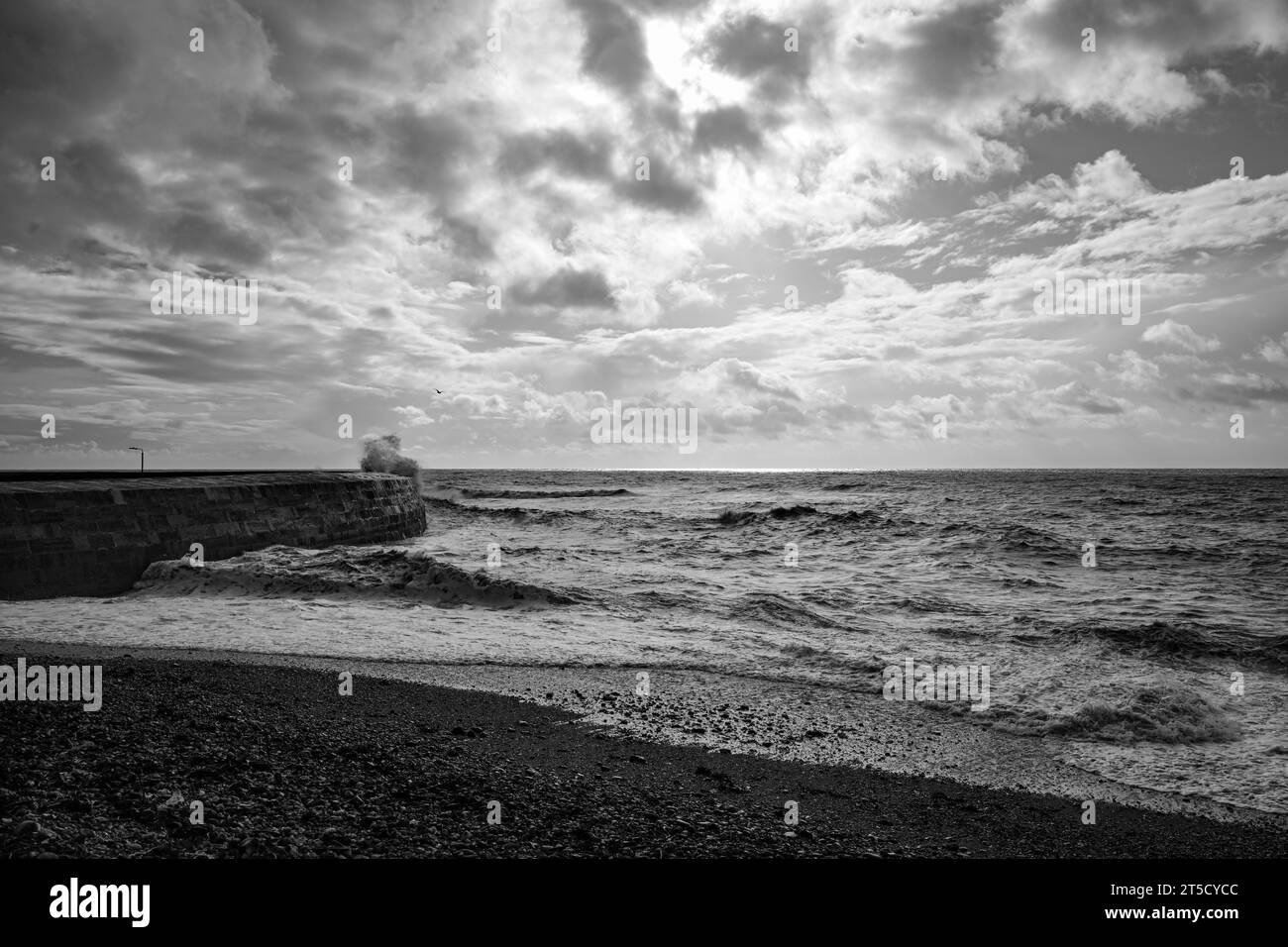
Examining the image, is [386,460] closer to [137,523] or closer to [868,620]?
[137,523]

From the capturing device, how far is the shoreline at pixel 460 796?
Result: 3.52m

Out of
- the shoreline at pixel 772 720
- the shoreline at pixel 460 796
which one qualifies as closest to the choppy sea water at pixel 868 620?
the shoreline at pixel 772 720

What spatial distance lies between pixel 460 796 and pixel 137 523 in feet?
41.2

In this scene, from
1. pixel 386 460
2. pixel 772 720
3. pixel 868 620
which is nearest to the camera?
pixel 772 720

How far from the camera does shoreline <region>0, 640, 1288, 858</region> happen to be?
138 inches

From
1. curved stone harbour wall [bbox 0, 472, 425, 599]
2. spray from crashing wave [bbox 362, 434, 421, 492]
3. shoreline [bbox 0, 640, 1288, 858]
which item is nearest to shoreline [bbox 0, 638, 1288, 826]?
shoreline [bbox 0, 640, 1288, 858]

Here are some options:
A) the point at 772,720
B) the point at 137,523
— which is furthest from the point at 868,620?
the point at 137,523

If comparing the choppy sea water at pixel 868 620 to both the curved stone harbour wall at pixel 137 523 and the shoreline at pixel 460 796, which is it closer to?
the curved stone harbour wall at pixel 137 523

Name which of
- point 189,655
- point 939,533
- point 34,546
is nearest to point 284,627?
point 189,655

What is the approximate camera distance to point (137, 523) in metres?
13.3

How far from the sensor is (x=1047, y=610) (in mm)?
11094

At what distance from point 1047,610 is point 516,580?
869 centimetres
